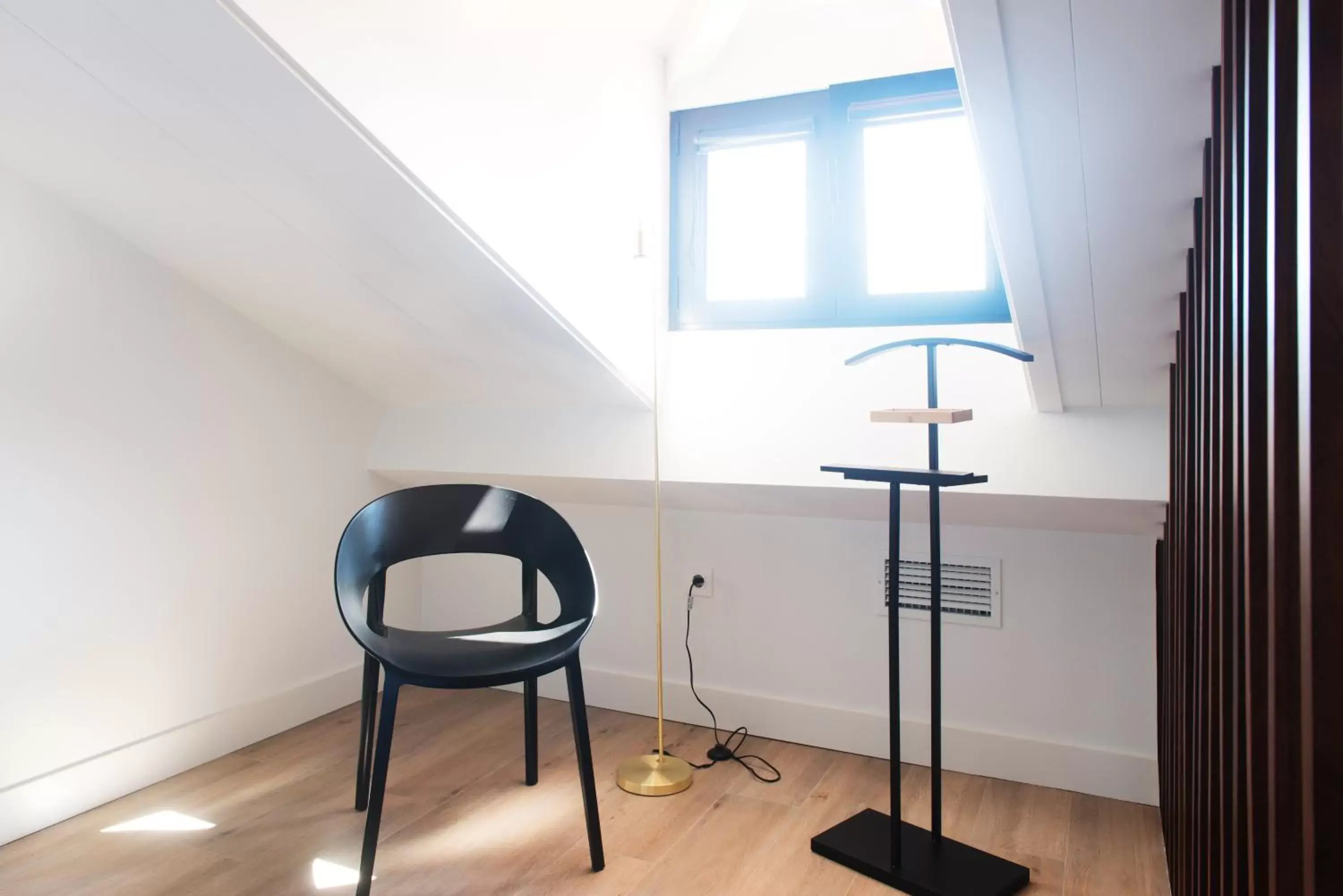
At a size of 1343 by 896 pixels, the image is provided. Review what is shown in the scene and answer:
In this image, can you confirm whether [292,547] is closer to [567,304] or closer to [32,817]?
[32,817]

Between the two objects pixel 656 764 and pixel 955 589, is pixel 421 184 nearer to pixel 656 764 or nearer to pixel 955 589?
pixel 656 764

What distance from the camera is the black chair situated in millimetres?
2004

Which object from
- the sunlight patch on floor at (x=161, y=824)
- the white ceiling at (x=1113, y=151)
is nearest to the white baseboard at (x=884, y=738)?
the white ceiling at (x=1113, y=151)

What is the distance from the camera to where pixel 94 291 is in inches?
95.4

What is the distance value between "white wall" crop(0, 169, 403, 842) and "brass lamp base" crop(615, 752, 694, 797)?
3.85 feet

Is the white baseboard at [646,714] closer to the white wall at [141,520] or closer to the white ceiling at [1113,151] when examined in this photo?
the white wall at [141,520]

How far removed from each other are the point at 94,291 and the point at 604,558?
1.71 metres

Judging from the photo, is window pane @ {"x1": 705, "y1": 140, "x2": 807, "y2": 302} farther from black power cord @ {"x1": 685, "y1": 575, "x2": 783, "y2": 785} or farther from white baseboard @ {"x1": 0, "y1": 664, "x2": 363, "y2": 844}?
white baseboard @ {"x1": 0, "y1": 664, "x2": 363, "y2": 844}

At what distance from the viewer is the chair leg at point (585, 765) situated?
2162 mm

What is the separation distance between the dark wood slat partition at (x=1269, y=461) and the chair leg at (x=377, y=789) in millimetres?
1477

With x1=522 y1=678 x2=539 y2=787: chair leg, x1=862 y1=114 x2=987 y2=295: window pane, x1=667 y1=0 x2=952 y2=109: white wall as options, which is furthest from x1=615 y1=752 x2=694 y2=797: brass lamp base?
x1=667 y1=0 x2=952 y2=109: white wall

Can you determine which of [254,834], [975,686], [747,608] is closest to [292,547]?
[254,834]

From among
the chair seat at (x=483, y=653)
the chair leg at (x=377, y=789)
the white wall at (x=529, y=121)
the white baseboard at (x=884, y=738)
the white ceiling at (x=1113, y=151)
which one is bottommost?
the white baseboard at (x=884, y=738)

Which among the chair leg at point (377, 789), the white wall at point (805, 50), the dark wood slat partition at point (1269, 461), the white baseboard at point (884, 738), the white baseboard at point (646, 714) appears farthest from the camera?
the white wall at point (805, 50)
